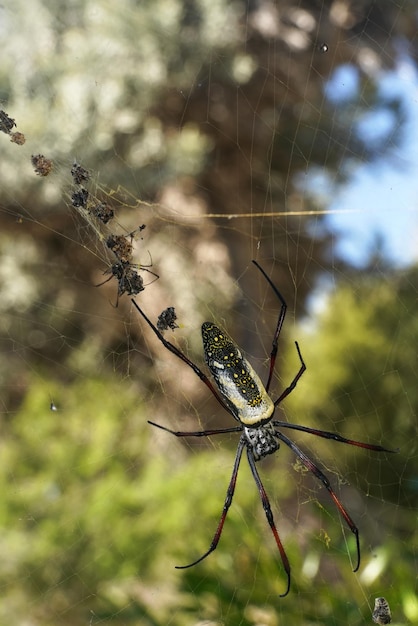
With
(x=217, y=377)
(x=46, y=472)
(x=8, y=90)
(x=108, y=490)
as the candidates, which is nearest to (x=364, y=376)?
(x=108, y=490)

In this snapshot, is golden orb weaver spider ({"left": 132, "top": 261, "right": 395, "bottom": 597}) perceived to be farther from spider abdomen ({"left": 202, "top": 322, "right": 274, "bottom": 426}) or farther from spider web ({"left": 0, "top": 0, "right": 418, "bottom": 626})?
spider web ({"left": 0, "top": 0, "right": 418, "bottom": 626})

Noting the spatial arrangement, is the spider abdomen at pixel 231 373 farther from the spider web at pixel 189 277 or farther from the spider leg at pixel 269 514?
the spider web at pixel 189 277

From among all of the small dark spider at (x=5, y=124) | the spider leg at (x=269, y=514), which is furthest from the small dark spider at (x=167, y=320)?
the small dark spider at (x=5, y=124)

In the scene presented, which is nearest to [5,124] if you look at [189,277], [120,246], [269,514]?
[120,246]

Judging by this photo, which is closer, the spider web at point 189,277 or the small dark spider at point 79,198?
the small dark spider at point 79,198

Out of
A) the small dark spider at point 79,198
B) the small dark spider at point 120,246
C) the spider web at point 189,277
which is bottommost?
the spider web at point 189,277

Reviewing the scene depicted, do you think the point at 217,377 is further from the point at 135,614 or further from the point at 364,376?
the point at 364,376
